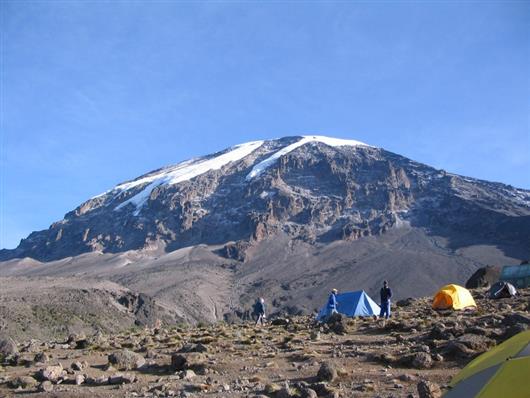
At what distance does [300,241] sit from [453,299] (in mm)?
138063

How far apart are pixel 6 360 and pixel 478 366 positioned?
1337 cm

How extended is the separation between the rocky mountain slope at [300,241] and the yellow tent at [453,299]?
73.5 metres

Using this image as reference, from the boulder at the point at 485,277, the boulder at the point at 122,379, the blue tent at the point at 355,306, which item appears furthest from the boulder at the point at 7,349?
the boulder at the point at 485,277

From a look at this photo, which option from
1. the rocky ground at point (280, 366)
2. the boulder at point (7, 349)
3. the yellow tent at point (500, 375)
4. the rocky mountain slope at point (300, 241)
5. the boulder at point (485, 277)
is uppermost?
the rocky mountain slope at point (300, 241)

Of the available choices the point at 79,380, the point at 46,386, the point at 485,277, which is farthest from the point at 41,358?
the point at 485,277

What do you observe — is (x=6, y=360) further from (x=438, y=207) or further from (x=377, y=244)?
(x=438, y=207)

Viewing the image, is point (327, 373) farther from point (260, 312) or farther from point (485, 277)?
point (485, 277)

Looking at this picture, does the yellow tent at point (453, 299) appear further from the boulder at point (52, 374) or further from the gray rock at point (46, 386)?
the gray rock at point (46, 386)

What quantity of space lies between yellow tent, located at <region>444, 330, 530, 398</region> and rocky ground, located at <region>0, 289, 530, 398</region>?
1.19 m

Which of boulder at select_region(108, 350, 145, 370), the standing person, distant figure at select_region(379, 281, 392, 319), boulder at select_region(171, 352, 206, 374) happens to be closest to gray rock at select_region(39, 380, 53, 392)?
boulder at select_region(108, 350, 145, 370)

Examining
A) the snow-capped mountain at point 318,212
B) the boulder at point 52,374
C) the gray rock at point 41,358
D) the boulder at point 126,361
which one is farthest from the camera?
the snow-capped mountain at point 318,212

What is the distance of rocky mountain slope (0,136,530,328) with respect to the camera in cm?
11588

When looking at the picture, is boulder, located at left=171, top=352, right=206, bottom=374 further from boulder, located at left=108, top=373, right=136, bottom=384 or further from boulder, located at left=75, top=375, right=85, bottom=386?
boulder, located at left=75, top=375, right=85, bottom=386

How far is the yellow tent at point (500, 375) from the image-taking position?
6375mm
